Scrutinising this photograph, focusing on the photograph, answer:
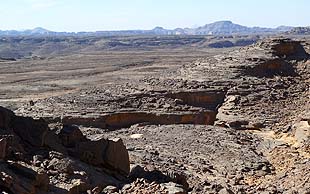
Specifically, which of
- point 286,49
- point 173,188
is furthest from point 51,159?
point 286,49

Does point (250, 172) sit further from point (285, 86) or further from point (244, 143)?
point (285, 86)

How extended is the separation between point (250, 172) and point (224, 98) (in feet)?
28.7

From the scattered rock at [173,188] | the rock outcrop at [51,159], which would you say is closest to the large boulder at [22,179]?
the rock outcrop at [51,159]

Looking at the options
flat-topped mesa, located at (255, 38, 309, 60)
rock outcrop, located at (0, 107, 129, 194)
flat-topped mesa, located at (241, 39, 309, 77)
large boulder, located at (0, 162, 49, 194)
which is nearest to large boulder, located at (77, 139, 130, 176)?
rock outcrop, located at (0, 107, 129, 194)

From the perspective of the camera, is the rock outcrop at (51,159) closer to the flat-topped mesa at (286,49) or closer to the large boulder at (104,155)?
the large boulder at (104,155)

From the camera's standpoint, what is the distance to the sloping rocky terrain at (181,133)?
9.34 metres

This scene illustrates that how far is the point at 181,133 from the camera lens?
1819 cm

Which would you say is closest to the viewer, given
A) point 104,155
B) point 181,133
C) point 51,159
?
point 51,159

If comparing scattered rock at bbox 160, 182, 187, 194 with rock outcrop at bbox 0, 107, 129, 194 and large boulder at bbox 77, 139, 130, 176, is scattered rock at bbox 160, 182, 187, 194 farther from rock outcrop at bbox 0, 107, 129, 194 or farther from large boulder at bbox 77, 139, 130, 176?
large boulder at bbox 77, 139, 130, 176

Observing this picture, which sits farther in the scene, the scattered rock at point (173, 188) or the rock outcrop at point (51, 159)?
the scattered rock at point (173, 188)

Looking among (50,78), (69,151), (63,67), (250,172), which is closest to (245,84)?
(250,172)

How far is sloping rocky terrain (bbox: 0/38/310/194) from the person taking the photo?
934cm

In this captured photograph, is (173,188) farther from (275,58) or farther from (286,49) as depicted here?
(286,49)

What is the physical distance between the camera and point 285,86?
24.3 m
